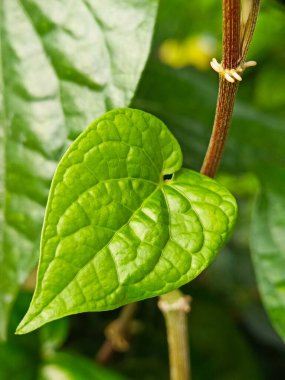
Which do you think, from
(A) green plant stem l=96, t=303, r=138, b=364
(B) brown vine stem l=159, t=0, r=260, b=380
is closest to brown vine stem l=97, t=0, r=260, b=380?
(B) brown vine stem l=159, t=0, r=260, b=380

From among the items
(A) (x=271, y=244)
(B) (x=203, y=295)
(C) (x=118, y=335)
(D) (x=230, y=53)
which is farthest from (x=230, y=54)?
(B) (x=203, y=295)

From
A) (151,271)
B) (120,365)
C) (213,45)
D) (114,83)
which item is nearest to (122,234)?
(151,271)

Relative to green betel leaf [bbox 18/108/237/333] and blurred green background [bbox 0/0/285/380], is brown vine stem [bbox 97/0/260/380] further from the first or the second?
blurred green background [bbox 0/0/285/380]

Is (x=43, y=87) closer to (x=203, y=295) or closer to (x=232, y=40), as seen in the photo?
(x=232, y=40)

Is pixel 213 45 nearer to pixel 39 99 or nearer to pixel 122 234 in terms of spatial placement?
pixel 39 99

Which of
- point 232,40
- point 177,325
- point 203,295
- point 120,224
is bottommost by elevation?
point 203,295

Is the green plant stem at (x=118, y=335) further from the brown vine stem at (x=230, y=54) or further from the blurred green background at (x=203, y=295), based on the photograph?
the brown vine stem at (x=230, y=54)

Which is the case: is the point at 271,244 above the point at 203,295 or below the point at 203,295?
above
